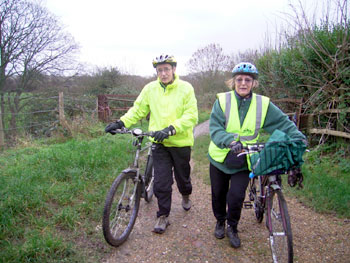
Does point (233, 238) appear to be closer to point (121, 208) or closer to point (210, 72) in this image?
point (121, 208)

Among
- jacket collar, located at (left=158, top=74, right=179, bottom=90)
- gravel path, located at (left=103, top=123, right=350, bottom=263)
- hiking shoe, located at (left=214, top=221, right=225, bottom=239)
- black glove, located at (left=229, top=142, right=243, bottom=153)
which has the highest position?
jacket collar, located at (left=158, top=74, right=179, bottom=90)

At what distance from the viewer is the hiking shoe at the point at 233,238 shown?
300cm

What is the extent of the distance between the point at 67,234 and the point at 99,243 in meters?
0.42

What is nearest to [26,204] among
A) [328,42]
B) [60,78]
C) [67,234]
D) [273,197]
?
[67,234]

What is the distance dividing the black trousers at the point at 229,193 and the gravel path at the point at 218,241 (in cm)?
33

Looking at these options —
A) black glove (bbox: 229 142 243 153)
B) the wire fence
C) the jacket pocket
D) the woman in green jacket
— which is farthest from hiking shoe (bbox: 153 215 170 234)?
the wire fence

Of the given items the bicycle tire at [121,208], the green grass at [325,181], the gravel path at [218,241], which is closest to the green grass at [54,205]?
the bicycle tire at [121,208]

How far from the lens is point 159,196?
11.2 ft

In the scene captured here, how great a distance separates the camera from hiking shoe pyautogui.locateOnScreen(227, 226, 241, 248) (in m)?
3.00

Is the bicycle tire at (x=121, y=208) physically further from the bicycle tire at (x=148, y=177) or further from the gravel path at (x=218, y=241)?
the bicycle tire at (x=148, y=177)

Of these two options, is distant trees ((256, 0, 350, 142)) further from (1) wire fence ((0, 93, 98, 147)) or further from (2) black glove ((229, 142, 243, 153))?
(1) wire fence ((0, 93, 98, 147))

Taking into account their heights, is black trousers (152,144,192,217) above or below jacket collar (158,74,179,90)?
below

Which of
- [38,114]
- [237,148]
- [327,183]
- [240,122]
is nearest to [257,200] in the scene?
[240,122]

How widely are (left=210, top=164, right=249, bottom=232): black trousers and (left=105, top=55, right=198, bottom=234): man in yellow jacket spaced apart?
0.55 meters
